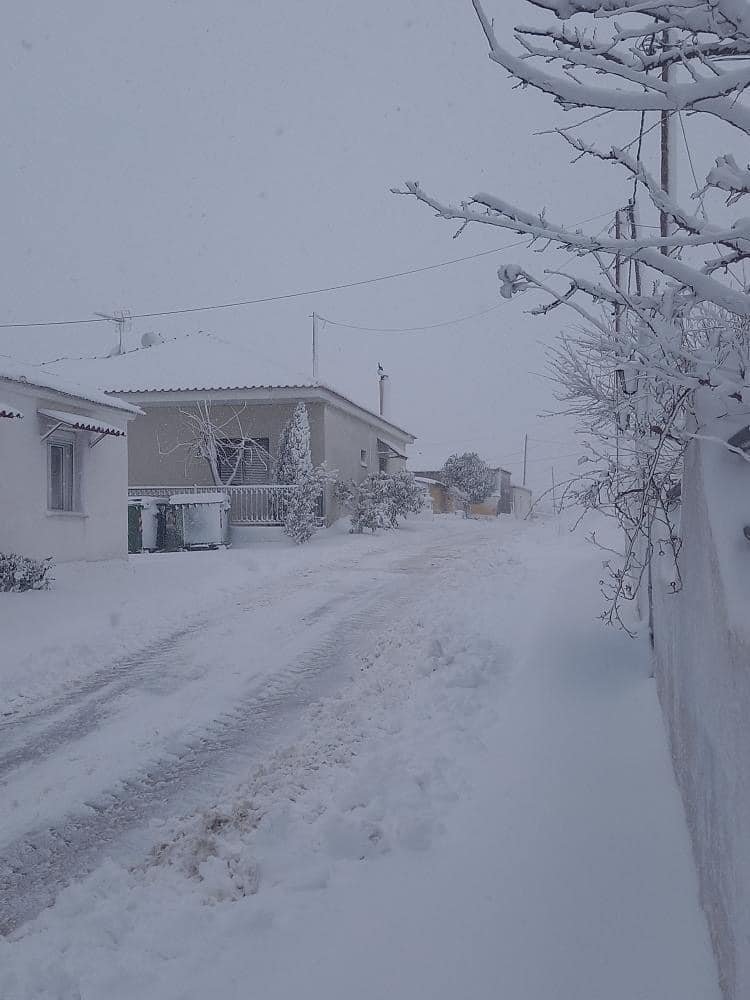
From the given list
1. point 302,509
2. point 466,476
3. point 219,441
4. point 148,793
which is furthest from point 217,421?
point 466,476

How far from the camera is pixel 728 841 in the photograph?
2359 mm

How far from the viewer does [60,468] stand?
14.5 meters

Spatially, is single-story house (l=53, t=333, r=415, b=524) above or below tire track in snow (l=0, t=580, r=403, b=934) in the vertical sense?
above

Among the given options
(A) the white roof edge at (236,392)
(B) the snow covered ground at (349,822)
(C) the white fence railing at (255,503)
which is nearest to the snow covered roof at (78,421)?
(B) the snow covered ground at (349,822)

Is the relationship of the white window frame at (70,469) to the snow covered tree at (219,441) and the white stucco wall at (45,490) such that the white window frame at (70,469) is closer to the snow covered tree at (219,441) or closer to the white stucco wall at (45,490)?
the white stucco wall at (45,490)

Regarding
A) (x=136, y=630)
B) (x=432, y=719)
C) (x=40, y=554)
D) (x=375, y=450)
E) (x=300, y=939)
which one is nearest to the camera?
(x=300, y=939)

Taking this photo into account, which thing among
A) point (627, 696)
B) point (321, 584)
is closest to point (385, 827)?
point (627, 696)

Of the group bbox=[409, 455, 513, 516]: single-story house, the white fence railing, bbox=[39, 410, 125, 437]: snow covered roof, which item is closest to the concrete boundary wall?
bbox=[39, 410, 125, 437]: snow covered roof

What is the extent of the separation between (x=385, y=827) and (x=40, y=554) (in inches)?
426

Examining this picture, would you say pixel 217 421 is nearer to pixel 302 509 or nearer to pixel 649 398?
pixel 302 509

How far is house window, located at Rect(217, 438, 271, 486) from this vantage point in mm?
24422

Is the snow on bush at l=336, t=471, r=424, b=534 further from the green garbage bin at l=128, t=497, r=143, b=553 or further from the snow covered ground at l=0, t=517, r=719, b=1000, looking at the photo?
the snow covered ground at l=0, t=517, r=719, b=1000

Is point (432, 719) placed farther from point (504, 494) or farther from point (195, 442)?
point (504, 494)

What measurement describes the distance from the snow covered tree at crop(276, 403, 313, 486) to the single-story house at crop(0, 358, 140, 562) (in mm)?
6241
